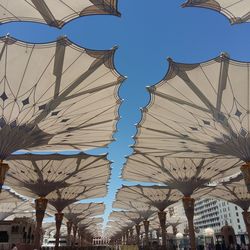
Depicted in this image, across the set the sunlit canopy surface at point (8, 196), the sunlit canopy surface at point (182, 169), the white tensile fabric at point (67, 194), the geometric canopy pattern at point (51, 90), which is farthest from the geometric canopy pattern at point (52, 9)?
the sunlit canopy surface at point (8, 196)

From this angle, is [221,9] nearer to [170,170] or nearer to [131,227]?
[170,170]

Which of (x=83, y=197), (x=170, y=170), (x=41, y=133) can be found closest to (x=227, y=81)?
(x=41, y=133)

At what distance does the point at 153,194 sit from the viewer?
42.6m

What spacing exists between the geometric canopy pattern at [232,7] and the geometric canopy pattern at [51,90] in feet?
17.6

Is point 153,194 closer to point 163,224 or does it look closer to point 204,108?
point 163,224

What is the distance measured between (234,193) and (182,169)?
1260 cm

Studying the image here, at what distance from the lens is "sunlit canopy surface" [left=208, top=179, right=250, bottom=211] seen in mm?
39094

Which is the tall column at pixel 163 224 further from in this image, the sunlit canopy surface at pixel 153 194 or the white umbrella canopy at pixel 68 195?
the white umbrella canopy at pixel 68 195

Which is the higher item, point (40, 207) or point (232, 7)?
point (232, 7)

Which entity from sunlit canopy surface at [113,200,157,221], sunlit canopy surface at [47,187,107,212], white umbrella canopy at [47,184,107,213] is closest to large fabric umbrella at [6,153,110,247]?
sunlit canopy surface at [47,187,107,212]

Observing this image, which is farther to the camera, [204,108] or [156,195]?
[156,195]

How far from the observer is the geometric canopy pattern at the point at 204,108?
17125 mm

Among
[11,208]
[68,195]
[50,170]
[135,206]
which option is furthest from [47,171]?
[11,208]

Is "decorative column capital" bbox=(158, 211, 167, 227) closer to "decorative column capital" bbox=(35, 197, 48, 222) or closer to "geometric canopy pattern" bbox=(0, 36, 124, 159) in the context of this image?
"decorative column capital" bbox=(35, 197, 48, 222)
